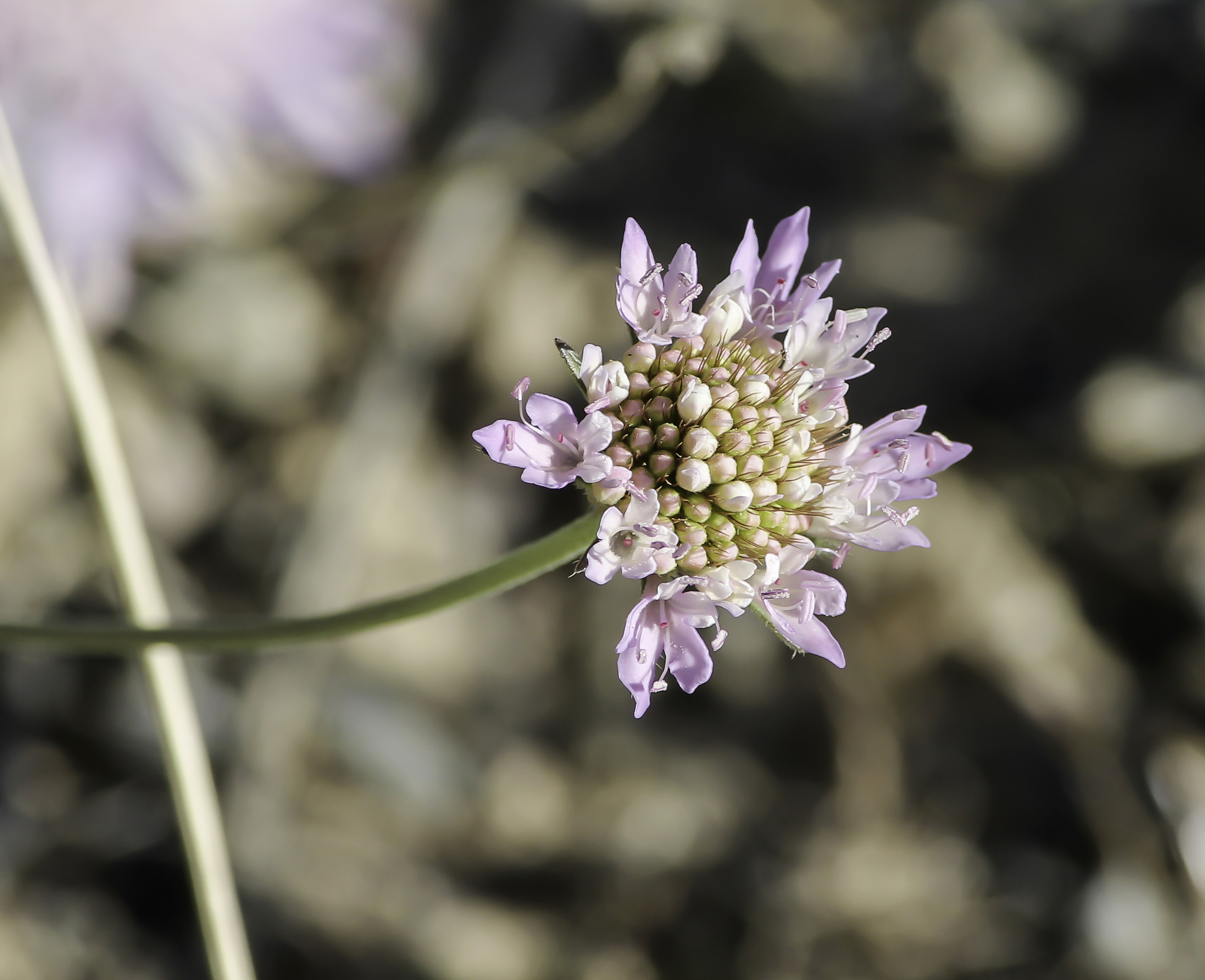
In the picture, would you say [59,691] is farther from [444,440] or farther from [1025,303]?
[1025,303]

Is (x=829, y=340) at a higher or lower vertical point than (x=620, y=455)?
higher

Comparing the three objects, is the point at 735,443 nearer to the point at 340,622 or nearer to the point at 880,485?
the point at 880,485

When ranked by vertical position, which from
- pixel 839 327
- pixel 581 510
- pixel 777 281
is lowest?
pixel 839 327

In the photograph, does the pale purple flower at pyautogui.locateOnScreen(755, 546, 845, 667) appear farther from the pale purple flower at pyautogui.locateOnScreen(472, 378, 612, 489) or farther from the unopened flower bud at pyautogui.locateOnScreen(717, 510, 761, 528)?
the pale purple flower at pyautogui.locateOnScreen(472, 378, 612, 489)

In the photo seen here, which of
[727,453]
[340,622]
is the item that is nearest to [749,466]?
[727,453]

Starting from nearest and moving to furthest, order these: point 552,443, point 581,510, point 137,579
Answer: point 552,443 < point 137,579 < point 581,510

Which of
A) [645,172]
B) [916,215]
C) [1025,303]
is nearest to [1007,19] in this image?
[916,215]

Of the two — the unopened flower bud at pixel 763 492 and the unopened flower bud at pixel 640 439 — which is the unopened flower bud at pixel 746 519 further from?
the unopened flower bud at pixel 640 439
